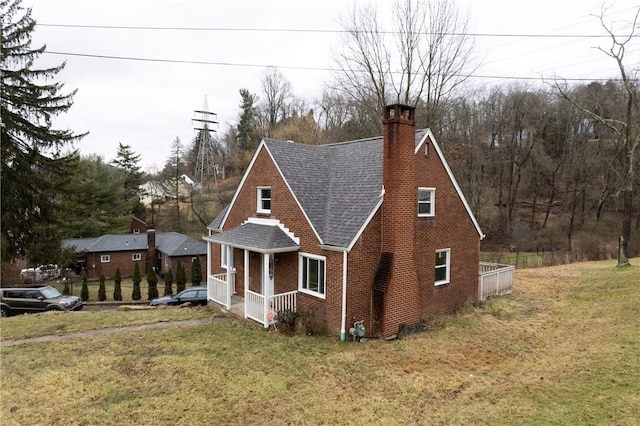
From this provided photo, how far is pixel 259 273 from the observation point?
15078mm

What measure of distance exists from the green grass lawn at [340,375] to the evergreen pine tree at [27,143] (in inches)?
431

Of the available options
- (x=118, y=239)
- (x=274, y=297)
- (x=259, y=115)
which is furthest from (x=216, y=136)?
Answer: (x=274, y=297)

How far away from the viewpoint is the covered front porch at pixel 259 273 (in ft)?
42.1

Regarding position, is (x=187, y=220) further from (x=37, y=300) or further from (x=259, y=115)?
(x=37, y=300)

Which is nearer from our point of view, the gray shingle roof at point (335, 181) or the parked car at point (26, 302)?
the gray shingle roof at point (335, 181)

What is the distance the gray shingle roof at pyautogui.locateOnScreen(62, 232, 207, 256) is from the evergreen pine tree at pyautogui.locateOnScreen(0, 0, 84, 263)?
544 inches

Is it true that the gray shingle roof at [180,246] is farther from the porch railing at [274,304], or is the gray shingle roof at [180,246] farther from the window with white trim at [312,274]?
the window with white trim at [312,274]

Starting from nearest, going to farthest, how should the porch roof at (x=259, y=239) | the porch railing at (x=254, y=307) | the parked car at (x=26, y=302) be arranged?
the porch roof at (x=259, y=239)
the porch railing at (x=254, y=307)
the parked car at (x=26, y=302)

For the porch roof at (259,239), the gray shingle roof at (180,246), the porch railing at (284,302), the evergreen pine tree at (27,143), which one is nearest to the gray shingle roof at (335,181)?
the porch roof at (259,239)

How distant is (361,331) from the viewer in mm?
11281

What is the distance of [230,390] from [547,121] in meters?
48.4

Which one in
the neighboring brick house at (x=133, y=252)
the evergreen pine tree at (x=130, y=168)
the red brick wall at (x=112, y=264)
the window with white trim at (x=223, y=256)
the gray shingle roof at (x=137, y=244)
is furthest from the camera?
the evergreen pine tree at (x=130, y=168)

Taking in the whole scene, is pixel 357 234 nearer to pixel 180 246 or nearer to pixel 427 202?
pixel 427 202

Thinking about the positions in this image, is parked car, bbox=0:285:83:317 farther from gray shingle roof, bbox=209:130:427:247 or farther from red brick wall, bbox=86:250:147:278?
red brick wall, bbox=86:250:147:278
